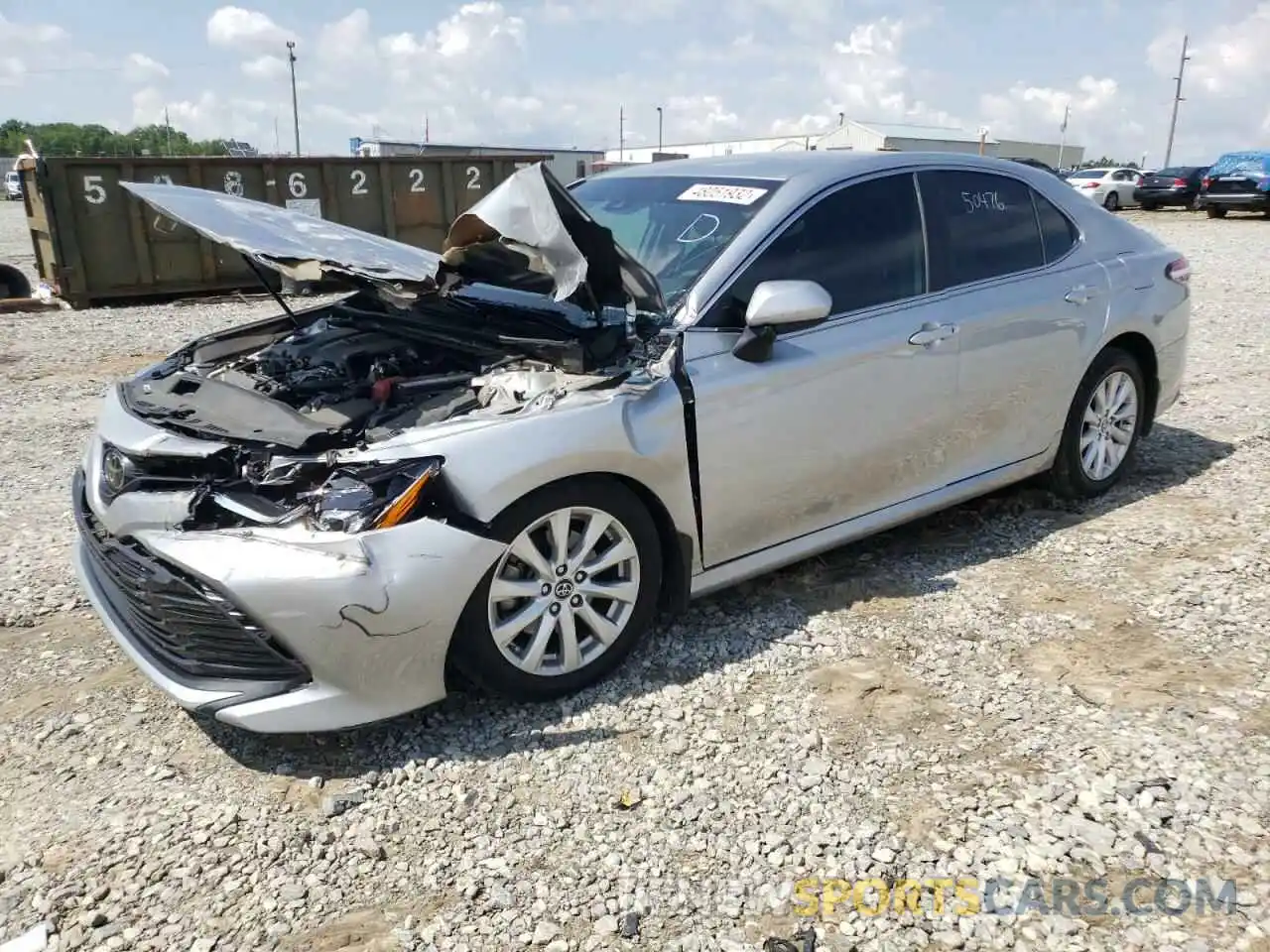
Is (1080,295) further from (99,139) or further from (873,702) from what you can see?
(99,139)

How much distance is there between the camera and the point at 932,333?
4.00 m

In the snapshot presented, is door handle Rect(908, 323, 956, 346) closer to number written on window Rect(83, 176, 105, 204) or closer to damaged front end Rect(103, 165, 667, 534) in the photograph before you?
damaged front end Rect(103, 165, 667, 534)

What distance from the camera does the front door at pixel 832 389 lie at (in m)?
3.45

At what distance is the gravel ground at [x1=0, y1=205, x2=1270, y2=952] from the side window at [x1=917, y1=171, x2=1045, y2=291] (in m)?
1.31

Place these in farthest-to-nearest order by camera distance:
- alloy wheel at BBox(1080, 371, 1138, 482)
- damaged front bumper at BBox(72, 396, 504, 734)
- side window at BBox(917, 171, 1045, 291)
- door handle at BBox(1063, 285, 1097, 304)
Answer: alloy wheel at BBox(1080, 371, 1138, 482) → door handle at BBox(1063, 285, 1097, 304) → side window at BBox(917, 171, 1045, 291) → damaged front bumper at BBox(72, 396, 504, 734)

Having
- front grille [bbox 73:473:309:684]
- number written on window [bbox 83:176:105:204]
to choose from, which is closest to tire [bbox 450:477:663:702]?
front grille [bbox 73:473:309:684]

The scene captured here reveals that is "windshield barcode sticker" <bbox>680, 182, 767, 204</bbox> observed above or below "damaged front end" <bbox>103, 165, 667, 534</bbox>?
above

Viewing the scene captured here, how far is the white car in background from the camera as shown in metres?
31.8

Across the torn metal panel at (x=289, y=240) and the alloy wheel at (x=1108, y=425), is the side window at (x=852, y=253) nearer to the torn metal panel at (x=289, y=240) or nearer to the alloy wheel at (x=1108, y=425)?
the torn metal panel at (x=289, y=240)

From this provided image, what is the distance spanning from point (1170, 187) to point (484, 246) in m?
32.7

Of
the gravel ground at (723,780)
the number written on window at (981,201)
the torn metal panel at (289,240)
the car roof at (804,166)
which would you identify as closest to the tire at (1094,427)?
the gravel ground at (723,780)

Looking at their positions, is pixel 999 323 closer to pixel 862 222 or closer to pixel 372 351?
pixel 862 222

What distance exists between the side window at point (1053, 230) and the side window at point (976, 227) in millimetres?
52

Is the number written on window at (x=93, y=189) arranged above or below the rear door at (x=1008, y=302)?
above
